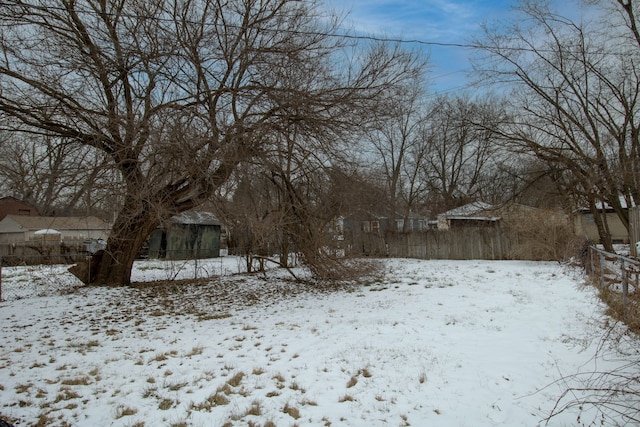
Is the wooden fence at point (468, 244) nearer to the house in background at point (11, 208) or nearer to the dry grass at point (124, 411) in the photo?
the dry grass at point (124, 411)

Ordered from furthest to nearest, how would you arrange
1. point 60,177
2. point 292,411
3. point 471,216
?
point 471,216 → point 60,177 → point 292,411

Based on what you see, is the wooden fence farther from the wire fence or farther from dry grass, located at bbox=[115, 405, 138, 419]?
dry grass, located at bbox=[115, 405, 138, 419]

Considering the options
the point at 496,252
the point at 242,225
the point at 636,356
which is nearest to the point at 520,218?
the point at 496,252

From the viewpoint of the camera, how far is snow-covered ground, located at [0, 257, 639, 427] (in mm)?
3891

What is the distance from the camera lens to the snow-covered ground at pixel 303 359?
389cm

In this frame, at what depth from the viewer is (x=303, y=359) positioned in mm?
5488

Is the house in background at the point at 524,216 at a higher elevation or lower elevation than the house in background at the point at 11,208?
lower

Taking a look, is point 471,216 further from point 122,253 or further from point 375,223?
point 122,253

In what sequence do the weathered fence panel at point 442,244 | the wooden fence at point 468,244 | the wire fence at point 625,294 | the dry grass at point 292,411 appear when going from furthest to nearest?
the weathered fence panel at point 442,244
the wooden fence at point 468,244
the wire fence at point 625,294
the dry grass at point 292,411

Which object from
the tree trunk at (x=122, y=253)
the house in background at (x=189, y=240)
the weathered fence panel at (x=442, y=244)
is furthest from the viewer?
the house in background at (x=189, y=240)

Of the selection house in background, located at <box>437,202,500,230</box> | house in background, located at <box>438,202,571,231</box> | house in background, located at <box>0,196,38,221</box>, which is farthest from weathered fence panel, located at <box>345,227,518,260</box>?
house in background, located at <box>0,196,38,221</box>

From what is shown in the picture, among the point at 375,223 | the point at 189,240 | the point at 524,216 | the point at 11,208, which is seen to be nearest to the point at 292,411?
the point at 524,216

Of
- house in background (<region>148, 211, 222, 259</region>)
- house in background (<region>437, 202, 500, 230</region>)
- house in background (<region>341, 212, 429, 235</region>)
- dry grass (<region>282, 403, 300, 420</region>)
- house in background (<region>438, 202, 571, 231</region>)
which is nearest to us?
dry grass (<region>282, 403, 300, 420</region>)

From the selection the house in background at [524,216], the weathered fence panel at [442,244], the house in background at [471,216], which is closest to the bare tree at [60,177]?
the weathered fence panel at [442,244]
